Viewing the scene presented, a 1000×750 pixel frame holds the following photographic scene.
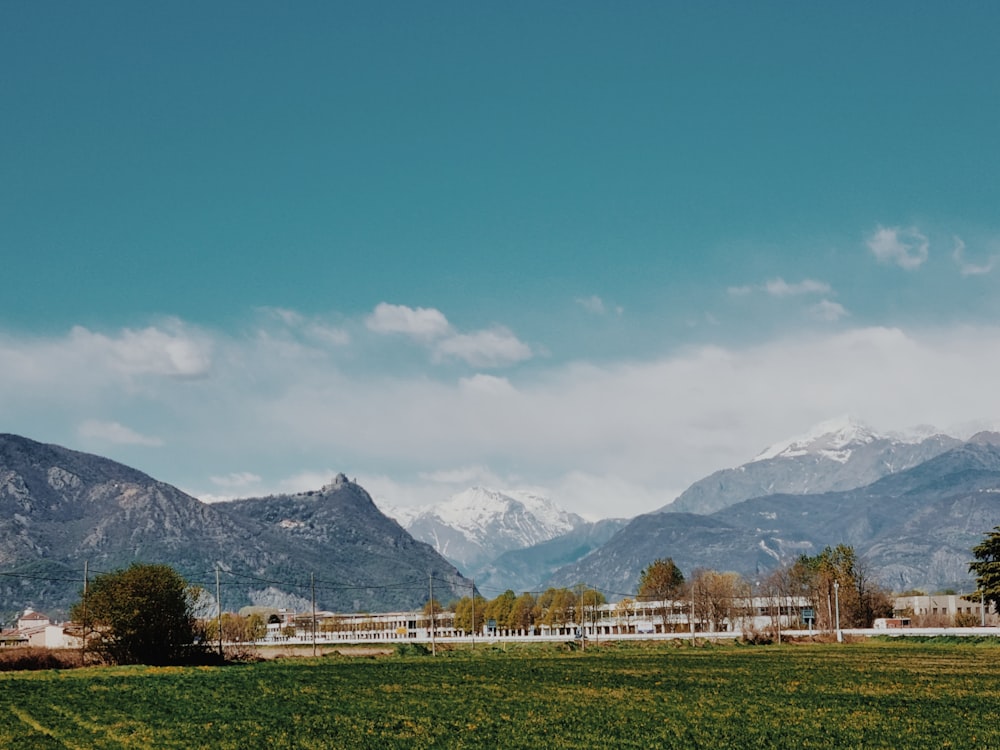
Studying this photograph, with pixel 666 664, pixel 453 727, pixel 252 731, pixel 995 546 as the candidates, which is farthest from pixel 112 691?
pixel 995 546

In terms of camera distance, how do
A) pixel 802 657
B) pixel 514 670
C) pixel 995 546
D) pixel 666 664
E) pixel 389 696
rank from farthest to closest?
pixel 995 546
pixel 802 657
pixel 666 664
pixel 514 670
pixel 389 696

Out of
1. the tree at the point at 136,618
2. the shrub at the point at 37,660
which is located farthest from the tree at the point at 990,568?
the shrub at the point at 37,660

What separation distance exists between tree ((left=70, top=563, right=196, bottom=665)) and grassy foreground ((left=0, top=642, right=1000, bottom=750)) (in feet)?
76.3

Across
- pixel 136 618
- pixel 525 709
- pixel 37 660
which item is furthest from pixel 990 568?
pixel 37 660

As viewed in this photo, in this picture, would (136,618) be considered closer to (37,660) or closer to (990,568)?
(37,660)

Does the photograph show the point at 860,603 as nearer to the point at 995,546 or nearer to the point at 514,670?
the point at 995,546

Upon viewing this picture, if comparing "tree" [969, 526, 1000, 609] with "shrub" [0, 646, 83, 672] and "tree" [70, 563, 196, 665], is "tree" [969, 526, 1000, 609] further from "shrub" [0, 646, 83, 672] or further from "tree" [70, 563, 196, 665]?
"shrub" [0, 646, 83, 672]

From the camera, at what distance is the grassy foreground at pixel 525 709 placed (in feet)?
112

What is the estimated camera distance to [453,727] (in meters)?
37.5

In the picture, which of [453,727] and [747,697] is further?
[747,697]

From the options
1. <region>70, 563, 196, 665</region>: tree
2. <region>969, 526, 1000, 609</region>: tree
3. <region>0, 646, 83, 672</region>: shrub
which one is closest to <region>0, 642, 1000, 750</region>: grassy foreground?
<region>0, 646, 83, 672</region>: shrub

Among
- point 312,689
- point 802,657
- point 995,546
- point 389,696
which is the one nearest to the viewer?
point 389,696

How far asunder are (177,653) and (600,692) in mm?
60607

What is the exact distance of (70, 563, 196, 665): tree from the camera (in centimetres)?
9769
